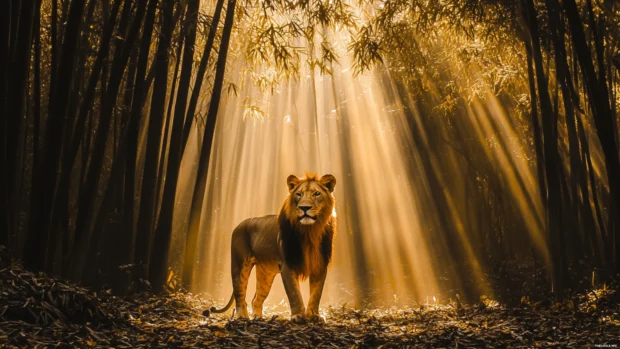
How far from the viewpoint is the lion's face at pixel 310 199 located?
17.0 feet

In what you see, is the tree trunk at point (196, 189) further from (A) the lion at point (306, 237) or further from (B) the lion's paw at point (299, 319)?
(B) the lion's paw at point (299, 319)

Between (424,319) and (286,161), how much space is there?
25.0m

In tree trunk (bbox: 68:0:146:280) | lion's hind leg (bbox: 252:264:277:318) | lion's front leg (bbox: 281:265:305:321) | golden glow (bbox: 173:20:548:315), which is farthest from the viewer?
golden glow (bbox: 173:20:548:315)

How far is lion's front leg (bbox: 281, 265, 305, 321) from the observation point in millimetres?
5105

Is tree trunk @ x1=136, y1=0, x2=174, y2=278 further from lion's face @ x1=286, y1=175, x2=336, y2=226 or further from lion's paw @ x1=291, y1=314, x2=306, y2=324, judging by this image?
lion's paw @ x1=291, y1=314, x2=306, y2=324

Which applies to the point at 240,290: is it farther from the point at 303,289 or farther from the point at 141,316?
the point at 303,289

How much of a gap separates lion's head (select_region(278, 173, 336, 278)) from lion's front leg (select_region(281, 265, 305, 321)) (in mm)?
56

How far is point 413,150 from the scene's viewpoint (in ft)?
49.7

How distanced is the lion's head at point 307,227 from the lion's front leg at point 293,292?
0.18ft

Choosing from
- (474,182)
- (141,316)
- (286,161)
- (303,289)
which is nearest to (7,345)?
(141,316)

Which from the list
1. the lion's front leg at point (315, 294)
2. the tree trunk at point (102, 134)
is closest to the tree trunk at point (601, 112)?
the lion's front leg at point (315, 294)

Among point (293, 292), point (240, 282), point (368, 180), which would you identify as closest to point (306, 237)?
point (293, 292)

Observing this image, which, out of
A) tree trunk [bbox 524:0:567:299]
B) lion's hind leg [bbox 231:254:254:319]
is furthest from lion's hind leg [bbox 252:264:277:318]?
tree trunk [bbox 524:0:567:299]

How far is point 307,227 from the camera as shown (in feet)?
17.3
